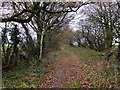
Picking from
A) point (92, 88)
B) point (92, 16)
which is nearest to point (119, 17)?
point (92, 16)

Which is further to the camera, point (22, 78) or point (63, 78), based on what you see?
point (63, 78)

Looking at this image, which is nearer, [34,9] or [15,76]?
[34,9]

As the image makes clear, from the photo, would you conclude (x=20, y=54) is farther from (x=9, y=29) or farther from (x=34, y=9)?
(x=34, y=9)

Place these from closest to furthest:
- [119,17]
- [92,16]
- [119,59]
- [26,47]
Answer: [119,59] < [119,17] < [26,47] < [92,16]

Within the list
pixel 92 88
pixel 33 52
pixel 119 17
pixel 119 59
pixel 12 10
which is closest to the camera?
pixel 92 88

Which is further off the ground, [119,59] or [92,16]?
[92,16]

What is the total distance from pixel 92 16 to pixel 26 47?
6.47 metres

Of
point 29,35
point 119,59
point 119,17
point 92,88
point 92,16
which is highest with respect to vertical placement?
point 92,16

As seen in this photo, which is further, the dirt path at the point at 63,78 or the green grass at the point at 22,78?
the dirt path at the point at 63,78

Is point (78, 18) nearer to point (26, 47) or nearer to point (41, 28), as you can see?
point (41, 28)

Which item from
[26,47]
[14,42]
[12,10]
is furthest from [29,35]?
[12,10]

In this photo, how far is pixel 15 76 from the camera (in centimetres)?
487

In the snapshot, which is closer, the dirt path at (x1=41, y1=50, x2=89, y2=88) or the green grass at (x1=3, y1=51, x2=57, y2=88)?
the green grass at (x1=3, y1=51, x2=57, y2=88)

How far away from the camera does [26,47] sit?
716 centimetres
